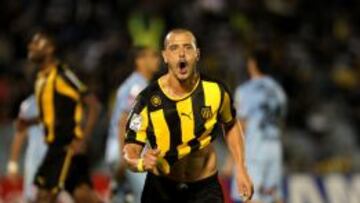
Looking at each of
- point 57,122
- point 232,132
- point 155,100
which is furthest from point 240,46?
point 155,100

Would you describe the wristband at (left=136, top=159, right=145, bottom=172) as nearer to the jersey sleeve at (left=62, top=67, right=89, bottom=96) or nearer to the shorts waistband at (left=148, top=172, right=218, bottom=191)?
the shorts waistband at (left=148, top=172, right=218, bottom=191)

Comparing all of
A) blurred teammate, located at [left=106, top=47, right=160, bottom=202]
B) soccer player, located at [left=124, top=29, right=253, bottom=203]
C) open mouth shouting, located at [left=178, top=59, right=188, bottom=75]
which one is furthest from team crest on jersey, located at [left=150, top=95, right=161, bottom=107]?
blurred teammate, located at [left=106, top=47, right=160, bottom=202]

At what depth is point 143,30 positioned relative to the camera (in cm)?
1788

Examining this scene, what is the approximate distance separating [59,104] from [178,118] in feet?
9.46

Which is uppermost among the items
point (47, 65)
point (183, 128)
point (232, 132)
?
point (183, 128)

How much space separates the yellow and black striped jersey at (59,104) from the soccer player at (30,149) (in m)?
0.76

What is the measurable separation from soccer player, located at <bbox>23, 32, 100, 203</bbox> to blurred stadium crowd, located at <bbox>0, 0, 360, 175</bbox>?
4.95 m

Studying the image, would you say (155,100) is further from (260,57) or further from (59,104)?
(260,57)

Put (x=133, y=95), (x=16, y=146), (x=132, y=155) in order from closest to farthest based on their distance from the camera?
(x=132, y=155), (x=133, y=95), (x=16, y=146)

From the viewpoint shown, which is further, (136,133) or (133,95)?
(133,95)

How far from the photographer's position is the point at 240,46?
58.9ft

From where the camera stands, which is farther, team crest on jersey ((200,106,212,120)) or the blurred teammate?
the blurred teammate

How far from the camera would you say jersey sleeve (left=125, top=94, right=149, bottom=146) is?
8195 millimetres

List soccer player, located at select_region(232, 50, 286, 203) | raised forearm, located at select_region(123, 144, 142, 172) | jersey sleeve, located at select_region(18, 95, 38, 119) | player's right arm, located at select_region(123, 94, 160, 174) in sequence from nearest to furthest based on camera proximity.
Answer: raised forearm, located at select_region(123, 144, 142, 172) < player's right arm, located at select_region(123, 94, 160, 174) < jersey sleeve, located at select_region(18, 95, 38, 119) < soccer player, located at select_region(232, 50, 286, 203)
